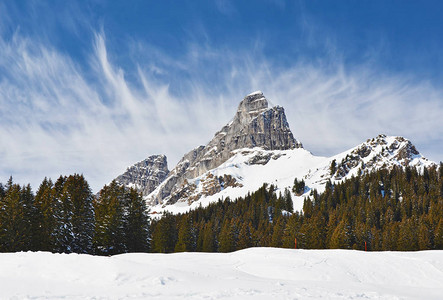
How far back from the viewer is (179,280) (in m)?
13.4

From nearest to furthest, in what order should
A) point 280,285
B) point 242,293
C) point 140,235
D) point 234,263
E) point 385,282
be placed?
point 242,293, point 280,285, point 385,282, point 234,263, point 140,235

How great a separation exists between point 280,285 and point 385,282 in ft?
37.4

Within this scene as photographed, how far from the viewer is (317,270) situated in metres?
21.0

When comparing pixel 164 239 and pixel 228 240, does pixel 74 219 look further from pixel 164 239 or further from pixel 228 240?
pixel 228 240

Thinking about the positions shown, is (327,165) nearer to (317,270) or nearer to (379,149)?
(379,149)

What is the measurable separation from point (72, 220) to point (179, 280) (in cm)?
3113

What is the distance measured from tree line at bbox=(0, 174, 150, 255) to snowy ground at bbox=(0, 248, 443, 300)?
1954cm

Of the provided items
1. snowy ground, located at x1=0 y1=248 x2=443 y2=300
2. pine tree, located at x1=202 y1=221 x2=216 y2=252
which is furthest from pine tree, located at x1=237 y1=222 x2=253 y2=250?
snowy ground, located at x1=0 y1=248 x2=443 y2=300

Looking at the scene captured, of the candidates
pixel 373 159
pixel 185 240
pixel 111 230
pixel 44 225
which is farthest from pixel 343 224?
pixel 373 159

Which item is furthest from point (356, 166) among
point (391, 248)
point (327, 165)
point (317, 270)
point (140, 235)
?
point (317, 270)

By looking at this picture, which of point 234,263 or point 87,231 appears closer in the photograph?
point 234,263

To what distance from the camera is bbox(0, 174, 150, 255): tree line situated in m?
33.6

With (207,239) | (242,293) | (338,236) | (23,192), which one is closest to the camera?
(242,293)

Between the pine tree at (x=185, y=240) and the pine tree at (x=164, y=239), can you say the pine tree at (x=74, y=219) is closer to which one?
the pine tree at (x=164, y=239)
